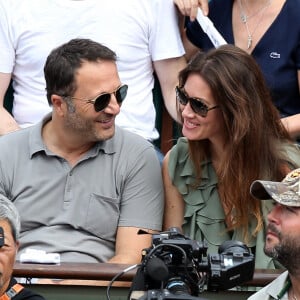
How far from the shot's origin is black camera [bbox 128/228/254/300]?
10.4ft

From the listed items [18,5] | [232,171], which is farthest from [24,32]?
[232,171]

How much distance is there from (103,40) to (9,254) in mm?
1870

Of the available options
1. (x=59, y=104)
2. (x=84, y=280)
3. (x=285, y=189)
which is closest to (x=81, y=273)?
(x=84, y=280)

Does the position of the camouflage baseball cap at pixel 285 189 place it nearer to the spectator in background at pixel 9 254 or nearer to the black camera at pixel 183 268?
the black camera at pixel 183 268

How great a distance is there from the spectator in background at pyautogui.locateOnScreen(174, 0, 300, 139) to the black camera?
191 cm

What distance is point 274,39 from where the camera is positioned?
5.42 metres

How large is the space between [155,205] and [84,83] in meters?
0.67

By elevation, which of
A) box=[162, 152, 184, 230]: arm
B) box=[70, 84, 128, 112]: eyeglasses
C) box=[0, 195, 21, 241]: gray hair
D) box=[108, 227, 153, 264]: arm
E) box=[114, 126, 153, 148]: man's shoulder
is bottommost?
box=[108, 227, 153, 264]: arm

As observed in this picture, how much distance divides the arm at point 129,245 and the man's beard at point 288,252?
917 millimetres

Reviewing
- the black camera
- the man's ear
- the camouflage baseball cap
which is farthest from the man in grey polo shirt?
the black camera

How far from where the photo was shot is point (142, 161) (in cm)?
502

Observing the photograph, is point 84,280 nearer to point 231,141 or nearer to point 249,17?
point 231,141

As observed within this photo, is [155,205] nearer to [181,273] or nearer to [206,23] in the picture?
[206,23]

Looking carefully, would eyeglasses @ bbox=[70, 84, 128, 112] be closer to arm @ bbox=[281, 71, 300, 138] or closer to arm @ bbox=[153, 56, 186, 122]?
arm @ bbox=[153, 56, 186, 122]
